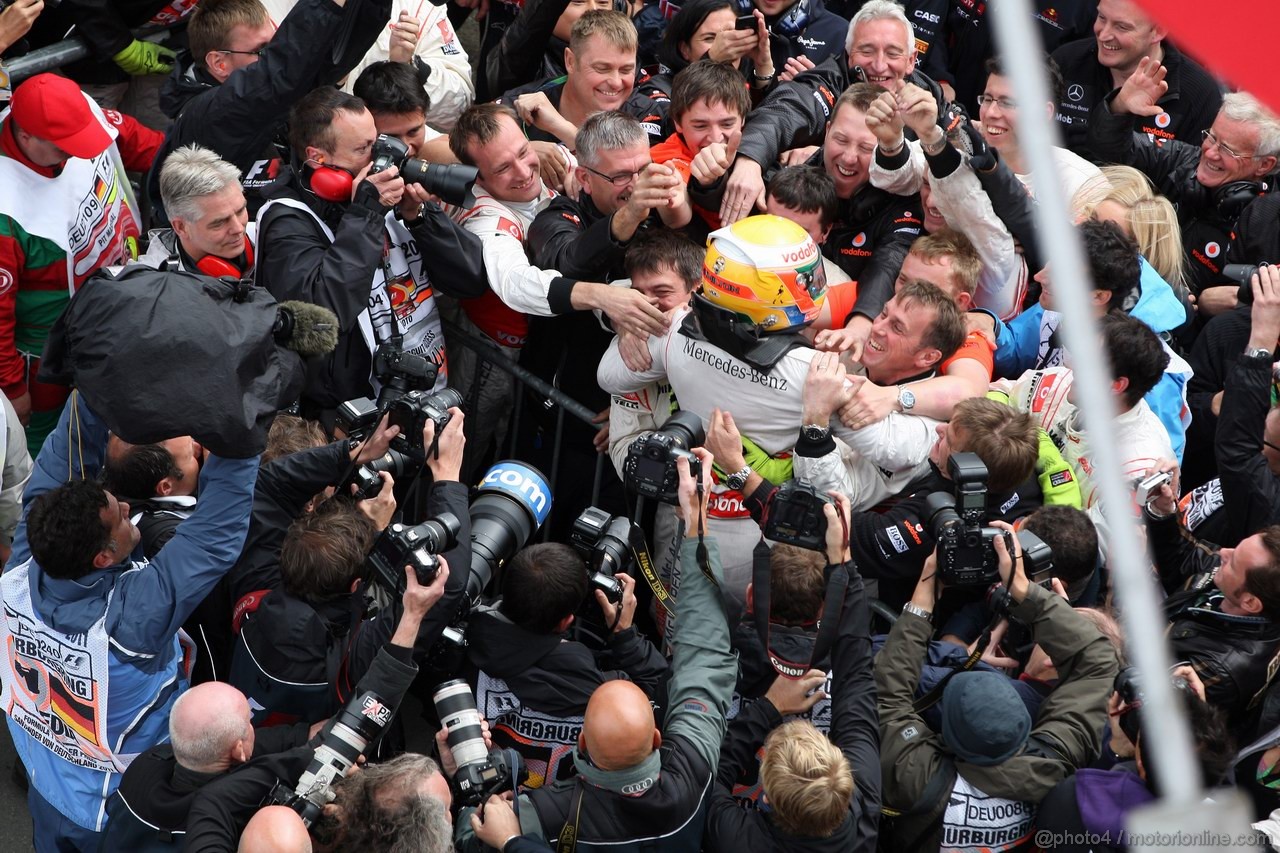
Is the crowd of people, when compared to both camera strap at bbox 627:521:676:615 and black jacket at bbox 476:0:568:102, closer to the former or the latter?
camera strap at bbox 627:521:676:615

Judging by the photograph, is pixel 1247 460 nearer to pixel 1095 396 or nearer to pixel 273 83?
pixel 1095 396

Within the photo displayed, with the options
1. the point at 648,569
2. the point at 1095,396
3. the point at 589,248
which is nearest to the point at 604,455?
the point at 648,569

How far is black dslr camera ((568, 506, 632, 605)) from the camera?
421cm

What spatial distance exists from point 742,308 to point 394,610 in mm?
1407

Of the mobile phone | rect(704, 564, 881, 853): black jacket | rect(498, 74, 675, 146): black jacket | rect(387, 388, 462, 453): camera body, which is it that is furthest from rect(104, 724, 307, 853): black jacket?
rect(498, 74, 675, 146): black jacket

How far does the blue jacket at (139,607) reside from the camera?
154 inches

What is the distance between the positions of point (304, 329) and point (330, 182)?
0.87m

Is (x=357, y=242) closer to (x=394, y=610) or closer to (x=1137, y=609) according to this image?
(x=394, y=610)

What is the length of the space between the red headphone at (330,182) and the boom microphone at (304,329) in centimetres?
75

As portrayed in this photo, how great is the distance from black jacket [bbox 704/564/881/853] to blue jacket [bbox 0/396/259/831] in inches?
61.7

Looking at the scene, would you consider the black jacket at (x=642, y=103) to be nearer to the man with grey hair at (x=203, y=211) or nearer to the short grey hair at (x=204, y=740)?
the man with grey hair at (x=203, y=211)

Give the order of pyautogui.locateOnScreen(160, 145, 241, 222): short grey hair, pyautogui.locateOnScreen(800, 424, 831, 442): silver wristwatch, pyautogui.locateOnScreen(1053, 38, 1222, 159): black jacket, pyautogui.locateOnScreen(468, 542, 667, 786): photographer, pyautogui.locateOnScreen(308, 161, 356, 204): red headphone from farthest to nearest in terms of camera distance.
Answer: pyautogui.locateOnScreen(1053, 38, 1222, 159): black jacket, pyautogui.locateOnScreen(308, 161, 356, 204): red headphone, pyautogui.locateOnScreen(160, 145, 241, 222): short grey hair, pyautogui.locateOnScreen(800, 424, 831, 442): silver wristwatch, pyautogui.locateOnScreen(468, 542, 667, 786): photographer

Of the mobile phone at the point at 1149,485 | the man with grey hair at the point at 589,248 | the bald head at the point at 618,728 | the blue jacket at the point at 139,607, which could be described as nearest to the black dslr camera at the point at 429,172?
the man with grey hair at the point at 589,248

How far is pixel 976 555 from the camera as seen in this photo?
407 centimetres
